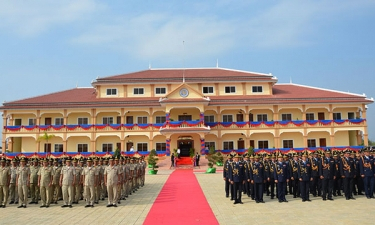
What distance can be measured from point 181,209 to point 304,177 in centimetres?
474

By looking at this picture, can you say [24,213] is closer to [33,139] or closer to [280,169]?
[280,169]

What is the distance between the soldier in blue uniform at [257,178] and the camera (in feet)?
38.8

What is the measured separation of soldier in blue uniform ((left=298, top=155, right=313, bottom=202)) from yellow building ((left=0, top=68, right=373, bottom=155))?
19951 mm

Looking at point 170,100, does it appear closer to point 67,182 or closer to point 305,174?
point 67,182

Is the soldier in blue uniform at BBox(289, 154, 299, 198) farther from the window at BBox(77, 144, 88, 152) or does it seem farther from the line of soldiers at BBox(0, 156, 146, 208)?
the window at BBox(77, 144, 88, 152)

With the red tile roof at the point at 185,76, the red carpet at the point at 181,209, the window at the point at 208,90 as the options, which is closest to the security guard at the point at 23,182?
the red carpet at the point at 181,209

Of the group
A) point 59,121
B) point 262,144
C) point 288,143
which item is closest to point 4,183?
point 59,121

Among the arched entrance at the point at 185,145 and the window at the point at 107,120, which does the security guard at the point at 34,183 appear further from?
the window at the point at 107,120

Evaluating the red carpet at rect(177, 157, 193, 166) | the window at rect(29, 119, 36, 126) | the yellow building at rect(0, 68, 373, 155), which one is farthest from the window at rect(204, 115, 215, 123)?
the window at rect(29, 119, 36, 126)

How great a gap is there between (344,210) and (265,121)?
25.0m

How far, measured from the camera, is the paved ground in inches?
355

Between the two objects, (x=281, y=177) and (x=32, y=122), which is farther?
(x=32, y=122)

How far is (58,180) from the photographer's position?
12.4 m

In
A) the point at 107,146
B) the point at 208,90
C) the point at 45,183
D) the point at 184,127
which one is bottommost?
the point at 45,183
